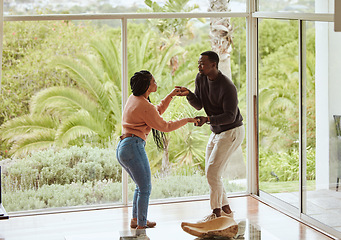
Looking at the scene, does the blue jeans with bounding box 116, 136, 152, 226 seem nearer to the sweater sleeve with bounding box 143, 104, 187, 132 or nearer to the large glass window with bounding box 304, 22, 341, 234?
the sweater sleeve with bounding box 143, 104, 187, 132

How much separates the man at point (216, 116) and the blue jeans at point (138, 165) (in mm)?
640

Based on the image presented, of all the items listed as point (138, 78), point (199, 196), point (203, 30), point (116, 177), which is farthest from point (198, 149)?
point (138, 78)

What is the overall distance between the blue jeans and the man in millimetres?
640

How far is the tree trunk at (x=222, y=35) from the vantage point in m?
6.62

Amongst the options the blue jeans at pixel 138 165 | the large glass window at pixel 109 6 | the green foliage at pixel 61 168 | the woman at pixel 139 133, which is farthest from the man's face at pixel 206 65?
the green foliage at pixel 61 168

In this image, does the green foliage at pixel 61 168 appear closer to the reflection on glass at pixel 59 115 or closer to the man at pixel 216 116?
the reflection on glass at pixel 59 115

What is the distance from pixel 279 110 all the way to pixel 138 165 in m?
2.08

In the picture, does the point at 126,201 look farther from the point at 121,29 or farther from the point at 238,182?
the point at 121,29

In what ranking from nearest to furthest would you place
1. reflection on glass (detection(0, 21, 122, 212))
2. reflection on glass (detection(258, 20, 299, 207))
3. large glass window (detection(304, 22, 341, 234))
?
1. large glass window (detection(304, 22, 341, 234))
2. reflection on glass (detection(258, 20, 299, 207))
3. reflection on glass (detection(0, 21, 122, 212))

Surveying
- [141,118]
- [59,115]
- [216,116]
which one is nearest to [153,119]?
[141,118]

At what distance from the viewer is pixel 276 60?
6.26 metres

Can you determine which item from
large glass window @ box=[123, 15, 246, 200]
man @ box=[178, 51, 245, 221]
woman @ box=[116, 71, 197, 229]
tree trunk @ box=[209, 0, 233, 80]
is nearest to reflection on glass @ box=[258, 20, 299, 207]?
tree trunk @ box=[209, 0, 233, 80]

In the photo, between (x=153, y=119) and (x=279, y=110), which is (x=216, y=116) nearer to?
(x=153, y=119)

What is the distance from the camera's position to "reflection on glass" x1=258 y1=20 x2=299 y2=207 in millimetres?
5883
